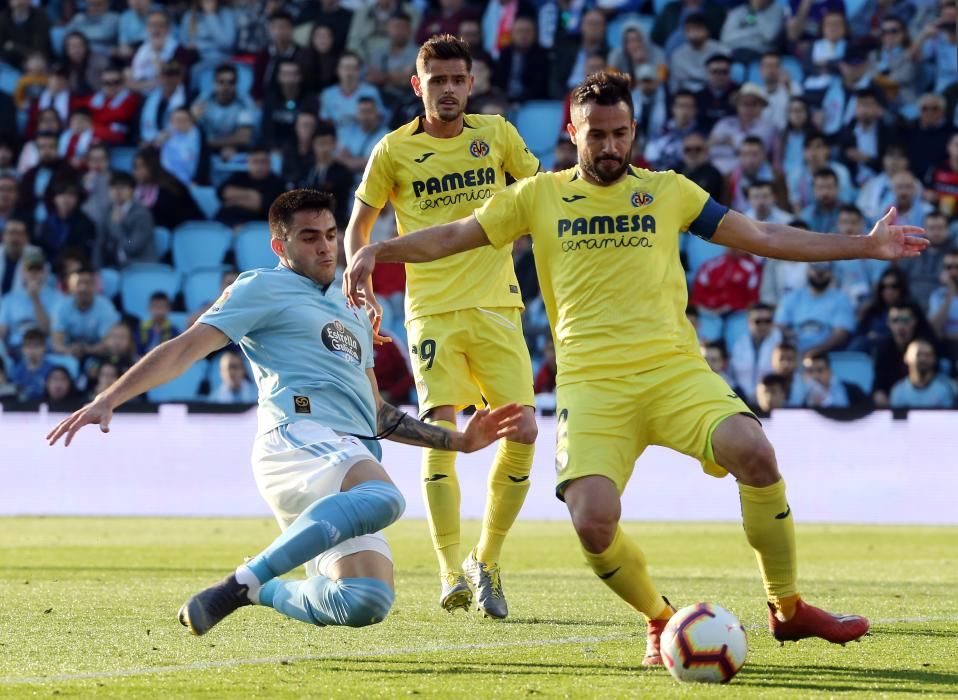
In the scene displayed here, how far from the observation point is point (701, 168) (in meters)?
17.7

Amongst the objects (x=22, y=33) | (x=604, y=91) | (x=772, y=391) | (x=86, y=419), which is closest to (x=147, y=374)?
(x=86, y=419)

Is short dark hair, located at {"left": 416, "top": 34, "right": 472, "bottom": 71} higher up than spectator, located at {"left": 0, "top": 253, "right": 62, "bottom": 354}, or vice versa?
short dark hair, located at {"left": 416, "top": 34, "right": 472, "bottom": 71}

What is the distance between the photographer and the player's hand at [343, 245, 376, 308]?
627 cm

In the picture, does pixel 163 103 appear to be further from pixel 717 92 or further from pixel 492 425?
pixel 492 425

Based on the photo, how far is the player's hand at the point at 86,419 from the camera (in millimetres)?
5488

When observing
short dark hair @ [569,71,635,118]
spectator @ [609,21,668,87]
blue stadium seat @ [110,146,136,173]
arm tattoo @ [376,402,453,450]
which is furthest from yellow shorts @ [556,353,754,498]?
blue stadium seat @ [110,146,136,173]

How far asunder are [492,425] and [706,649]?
46.0 inches

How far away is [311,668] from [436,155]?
330 cm

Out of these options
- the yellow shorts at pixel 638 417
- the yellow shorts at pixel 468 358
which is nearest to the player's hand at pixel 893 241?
the yellow shorts at pixel 638 417

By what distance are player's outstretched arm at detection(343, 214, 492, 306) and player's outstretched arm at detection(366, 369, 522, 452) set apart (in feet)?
1.96

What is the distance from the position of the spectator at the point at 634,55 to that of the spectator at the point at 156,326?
5.85 meters

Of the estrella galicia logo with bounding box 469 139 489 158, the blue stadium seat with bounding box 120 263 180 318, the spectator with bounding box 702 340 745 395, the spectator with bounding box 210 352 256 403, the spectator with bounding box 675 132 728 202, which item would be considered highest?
the estrella galicia logo with bounding box 469 139 489 158

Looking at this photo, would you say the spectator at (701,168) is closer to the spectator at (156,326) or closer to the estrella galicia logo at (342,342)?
the spectator at (156,326)

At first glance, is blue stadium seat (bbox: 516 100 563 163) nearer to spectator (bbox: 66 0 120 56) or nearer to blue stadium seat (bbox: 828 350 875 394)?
blue stadium seat (bbox: 828 350 875 394)
